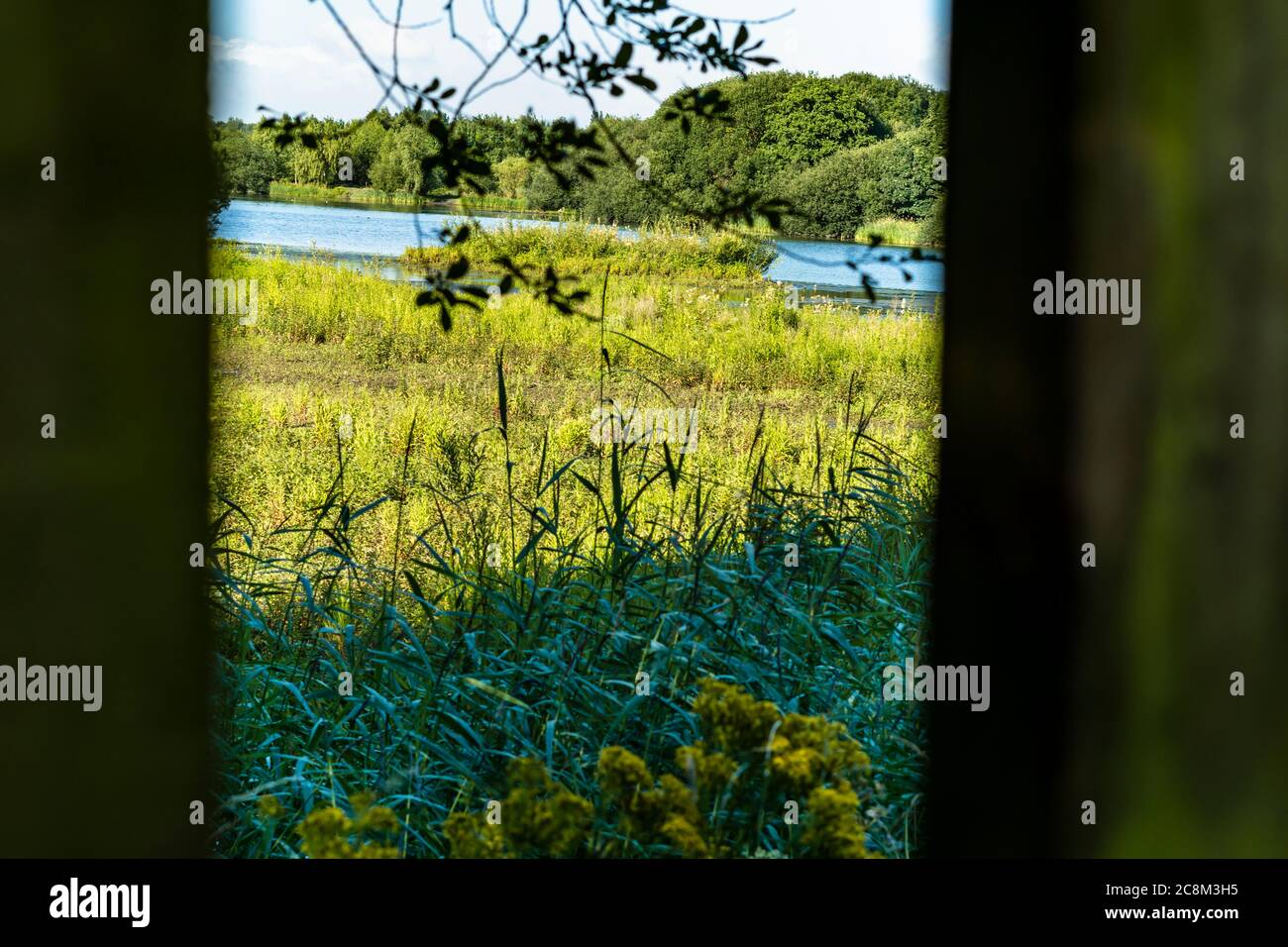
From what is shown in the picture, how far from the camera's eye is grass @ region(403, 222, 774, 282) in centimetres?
863

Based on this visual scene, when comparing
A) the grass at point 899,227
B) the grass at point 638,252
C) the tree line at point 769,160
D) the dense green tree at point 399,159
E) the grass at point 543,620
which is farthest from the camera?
the tree line at point 769,160

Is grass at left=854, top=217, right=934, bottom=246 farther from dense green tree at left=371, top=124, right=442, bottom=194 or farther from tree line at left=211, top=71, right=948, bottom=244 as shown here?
dense green tree at left=371, top=124, right=442, bottom=194

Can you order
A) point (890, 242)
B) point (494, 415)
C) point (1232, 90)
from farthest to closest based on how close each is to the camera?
1. point (494, 415)
2. point (890, 242)
3. point (1232, 90)

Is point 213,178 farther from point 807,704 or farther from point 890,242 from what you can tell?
point 807,704

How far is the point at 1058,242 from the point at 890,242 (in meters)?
0.86

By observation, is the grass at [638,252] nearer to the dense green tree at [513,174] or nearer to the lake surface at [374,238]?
the lake surface at [374,238]

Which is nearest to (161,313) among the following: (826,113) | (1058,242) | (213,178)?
(213,178)

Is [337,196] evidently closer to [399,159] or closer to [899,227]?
[399,159]

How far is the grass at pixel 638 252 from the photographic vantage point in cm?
863

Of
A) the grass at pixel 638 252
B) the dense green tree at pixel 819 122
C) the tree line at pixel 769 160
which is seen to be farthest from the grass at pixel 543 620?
the dense green tree at pixel 819 122

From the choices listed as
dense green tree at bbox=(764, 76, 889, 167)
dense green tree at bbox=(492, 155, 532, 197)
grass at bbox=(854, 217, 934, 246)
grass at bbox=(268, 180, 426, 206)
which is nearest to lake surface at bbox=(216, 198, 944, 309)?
grass at bbox=(268, 180, 426, 206)

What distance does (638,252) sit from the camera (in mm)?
8820

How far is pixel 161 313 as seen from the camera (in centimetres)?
83
